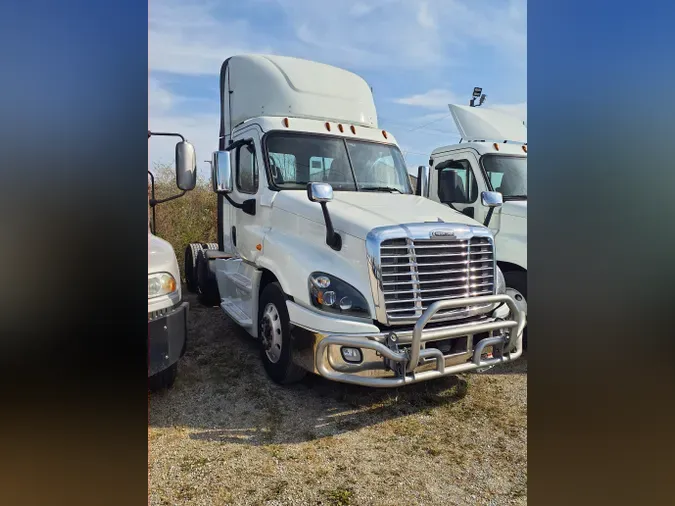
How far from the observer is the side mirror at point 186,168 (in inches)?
113

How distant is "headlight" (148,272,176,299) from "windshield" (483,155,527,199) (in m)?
3.57

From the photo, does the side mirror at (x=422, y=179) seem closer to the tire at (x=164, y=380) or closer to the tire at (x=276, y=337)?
the tire at (x=276, y=337)

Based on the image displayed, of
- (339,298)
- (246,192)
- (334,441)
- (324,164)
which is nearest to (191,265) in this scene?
(246,192)

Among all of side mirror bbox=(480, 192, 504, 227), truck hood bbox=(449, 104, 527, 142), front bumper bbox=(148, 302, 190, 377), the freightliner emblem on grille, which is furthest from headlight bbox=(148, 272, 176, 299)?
truck hood bbox=(449, 104, 527, 142)

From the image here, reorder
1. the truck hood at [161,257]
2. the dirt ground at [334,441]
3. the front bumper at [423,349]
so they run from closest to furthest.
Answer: the dirt ground at [334,441], the truck hood at [161,257], the front bumper at [423,349]

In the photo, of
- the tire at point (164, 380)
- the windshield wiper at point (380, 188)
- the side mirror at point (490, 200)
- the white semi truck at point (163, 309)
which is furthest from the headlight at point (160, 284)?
the side mirror at point (490, 200)

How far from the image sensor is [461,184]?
512 cm

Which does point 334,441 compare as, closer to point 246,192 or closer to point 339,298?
point 339,298

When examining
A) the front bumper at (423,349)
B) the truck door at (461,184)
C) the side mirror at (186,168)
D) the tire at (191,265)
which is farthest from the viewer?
the tire at (191,265)

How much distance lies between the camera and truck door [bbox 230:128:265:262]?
368 cm

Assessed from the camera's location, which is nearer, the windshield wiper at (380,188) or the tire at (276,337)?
the tire at (276,337)

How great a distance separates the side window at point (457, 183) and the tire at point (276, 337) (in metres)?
2.91
